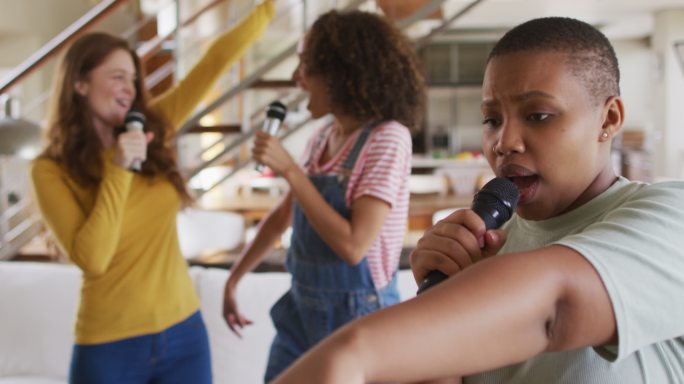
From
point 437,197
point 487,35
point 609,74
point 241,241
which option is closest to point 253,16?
point 609,74

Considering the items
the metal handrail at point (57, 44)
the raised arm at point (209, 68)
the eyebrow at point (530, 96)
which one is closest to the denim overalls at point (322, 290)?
the raised arm at point (209, 68)

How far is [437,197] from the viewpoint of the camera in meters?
5.75

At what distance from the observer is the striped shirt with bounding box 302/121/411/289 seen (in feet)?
4.63

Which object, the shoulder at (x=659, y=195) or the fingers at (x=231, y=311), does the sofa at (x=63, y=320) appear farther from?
the shoulder at (x=659, y=195)

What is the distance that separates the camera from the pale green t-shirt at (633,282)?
1.51 ft

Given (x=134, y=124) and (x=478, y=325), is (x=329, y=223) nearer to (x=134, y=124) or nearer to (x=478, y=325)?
(x=134, y=124)

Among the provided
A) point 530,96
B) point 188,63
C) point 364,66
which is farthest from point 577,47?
point 188,63

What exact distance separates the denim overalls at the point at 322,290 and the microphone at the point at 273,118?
0.18m

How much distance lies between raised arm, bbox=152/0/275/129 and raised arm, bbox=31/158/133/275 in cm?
46

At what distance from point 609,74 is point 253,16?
5.92 feet

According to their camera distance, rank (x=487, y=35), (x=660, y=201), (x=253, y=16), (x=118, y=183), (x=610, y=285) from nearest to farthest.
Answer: (x=610, y=285) → (x=660, y=201) → (x=118, y=183) → (x=253, y=16) → (x=487, y=35)

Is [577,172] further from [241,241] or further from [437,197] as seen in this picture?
[437,197]

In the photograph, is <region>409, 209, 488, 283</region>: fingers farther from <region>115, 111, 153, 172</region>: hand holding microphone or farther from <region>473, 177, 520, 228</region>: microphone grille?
<region>115, 111, 153, 172</region>: hand holding microphone

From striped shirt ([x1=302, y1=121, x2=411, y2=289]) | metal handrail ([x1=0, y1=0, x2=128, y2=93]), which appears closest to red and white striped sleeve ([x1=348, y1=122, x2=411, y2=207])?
striped shirt ([x1=302, y1=121, x2=411, y2=289])
